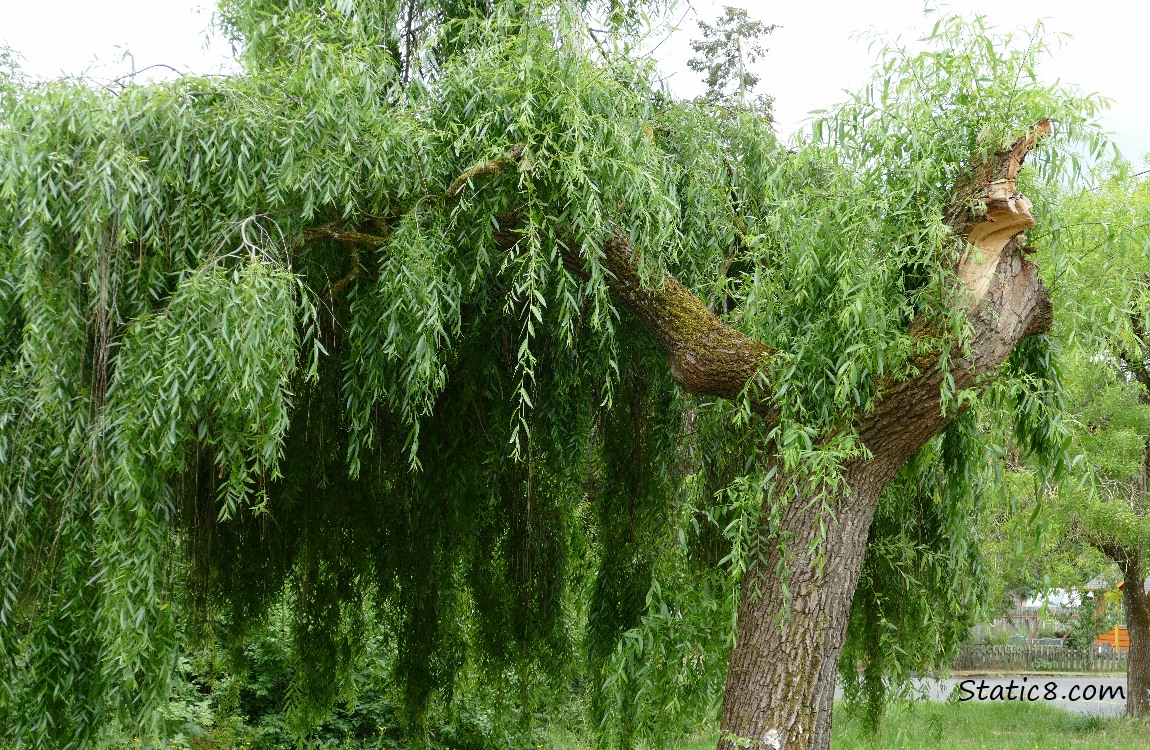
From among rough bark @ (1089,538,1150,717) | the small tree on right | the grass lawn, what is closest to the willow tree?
the small tree on right

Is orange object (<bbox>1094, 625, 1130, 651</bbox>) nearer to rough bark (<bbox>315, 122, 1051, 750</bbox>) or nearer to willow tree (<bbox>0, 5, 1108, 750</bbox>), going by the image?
willow tree (<bbox>0, 5, 1108, 750</bbox>)

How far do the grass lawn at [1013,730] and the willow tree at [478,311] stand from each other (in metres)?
5.00

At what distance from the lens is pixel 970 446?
3773mm

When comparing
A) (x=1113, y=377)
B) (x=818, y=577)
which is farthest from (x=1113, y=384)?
(x=818, y=577)

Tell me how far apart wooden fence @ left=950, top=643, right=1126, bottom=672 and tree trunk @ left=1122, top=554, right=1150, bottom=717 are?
25.7ft

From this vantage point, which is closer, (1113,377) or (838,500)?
(838,500)

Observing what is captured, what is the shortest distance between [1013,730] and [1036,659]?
939cm

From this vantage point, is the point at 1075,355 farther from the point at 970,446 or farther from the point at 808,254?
the point at 808,254

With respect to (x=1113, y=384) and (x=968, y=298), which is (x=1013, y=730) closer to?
(x=1113, y=384)

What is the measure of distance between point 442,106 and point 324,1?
112cm

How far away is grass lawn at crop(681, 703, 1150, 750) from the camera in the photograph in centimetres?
915

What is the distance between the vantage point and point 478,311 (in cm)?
427

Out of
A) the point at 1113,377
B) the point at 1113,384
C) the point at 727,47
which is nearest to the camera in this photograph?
the point at 1113,377

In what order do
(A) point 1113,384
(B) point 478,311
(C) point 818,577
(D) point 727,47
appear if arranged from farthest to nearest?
(D) point 727,47
(A) point 1113,384
(B) point 478,311
(C) point 818,577
